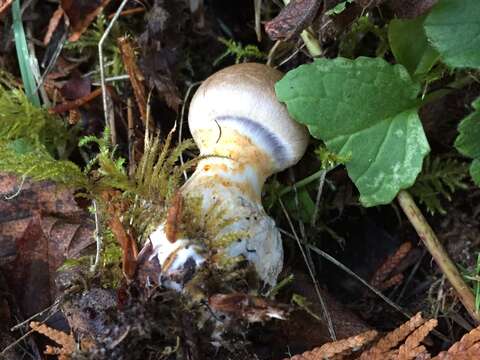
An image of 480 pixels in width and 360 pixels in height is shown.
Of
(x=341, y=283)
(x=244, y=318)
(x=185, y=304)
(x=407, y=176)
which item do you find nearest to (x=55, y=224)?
(x=185, y=304)

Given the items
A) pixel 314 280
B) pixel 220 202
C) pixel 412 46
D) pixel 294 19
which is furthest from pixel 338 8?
pixel 314 280

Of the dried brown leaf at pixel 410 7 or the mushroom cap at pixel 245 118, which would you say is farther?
the mushroom cap at pixel 245 118

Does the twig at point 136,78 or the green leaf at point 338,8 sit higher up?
the green leaf at point 338,8

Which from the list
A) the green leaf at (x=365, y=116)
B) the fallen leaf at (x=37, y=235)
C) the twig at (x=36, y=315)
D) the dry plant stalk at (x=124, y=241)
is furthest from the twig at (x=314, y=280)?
the twig at (x=36, y=315)

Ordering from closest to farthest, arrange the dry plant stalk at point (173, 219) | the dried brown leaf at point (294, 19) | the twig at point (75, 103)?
the dry plant stalk at point (173, 219)
the dried brown leaf at point (294, 19)
the twig at point (75, 103)

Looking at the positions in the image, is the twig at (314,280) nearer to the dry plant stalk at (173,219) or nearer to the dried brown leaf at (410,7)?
the dry plant stalk at (173,219)

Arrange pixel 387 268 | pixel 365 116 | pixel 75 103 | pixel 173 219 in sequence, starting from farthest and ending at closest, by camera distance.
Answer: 1. pixel 75 103
2. pixel 387 268
3. pixel 365 116
4. pixel 173 219

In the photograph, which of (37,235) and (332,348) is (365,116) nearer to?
(332,348)

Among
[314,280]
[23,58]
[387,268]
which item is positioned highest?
[23,58]
